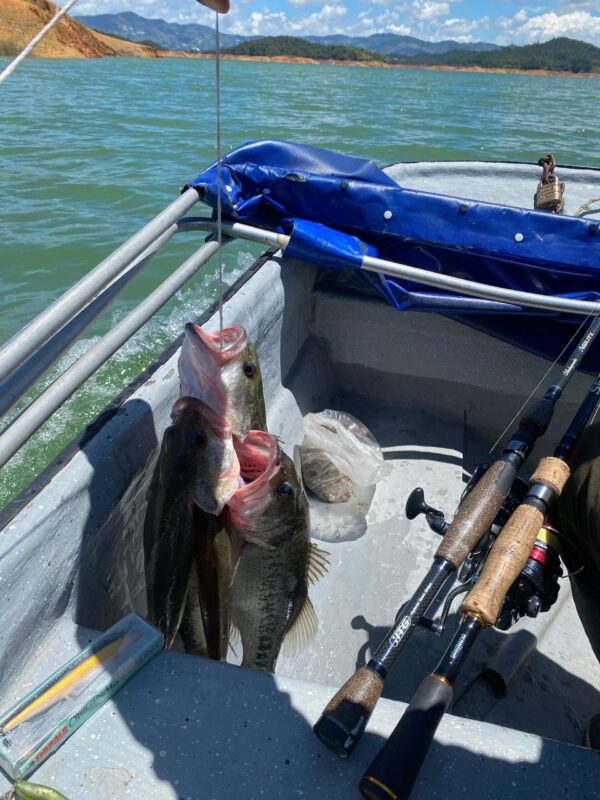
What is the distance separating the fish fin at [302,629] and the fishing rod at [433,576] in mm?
463

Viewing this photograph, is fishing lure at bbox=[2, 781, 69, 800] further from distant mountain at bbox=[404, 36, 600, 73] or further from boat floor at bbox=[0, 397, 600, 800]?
distant mountain at bbox=[404, 36, 600, 73]

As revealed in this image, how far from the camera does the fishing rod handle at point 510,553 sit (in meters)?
1.60

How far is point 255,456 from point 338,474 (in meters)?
1.61

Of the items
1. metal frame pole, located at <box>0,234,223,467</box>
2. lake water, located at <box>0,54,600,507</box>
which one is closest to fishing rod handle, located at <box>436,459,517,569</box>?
metal frame pole, located at <box>0,234,223,467</box>

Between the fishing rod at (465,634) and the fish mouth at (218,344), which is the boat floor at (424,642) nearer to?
the fishing rod at (465,634)

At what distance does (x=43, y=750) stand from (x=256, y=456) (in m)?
1.01

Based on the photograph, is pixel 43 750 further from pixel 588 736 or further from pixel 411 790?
pixel 588 736

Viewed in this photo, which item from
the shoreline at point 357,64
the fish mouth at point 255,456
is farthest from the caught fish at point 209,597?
the shoreline at point 357,64

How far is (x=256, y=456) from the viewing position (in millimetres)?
2055

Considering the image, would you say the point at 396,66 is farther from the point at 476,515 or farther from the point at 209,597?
the point at 209,597

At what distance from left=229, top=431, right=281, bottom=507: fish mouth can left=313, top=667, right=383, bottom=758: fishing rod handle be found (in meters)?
0.72

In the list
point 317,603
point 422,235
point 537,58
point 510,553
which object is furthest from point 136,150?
point 537,58

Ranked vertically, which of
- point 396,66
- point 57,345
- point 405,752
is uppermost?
point 396,66

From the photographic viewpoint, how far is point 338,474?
3.60 m
